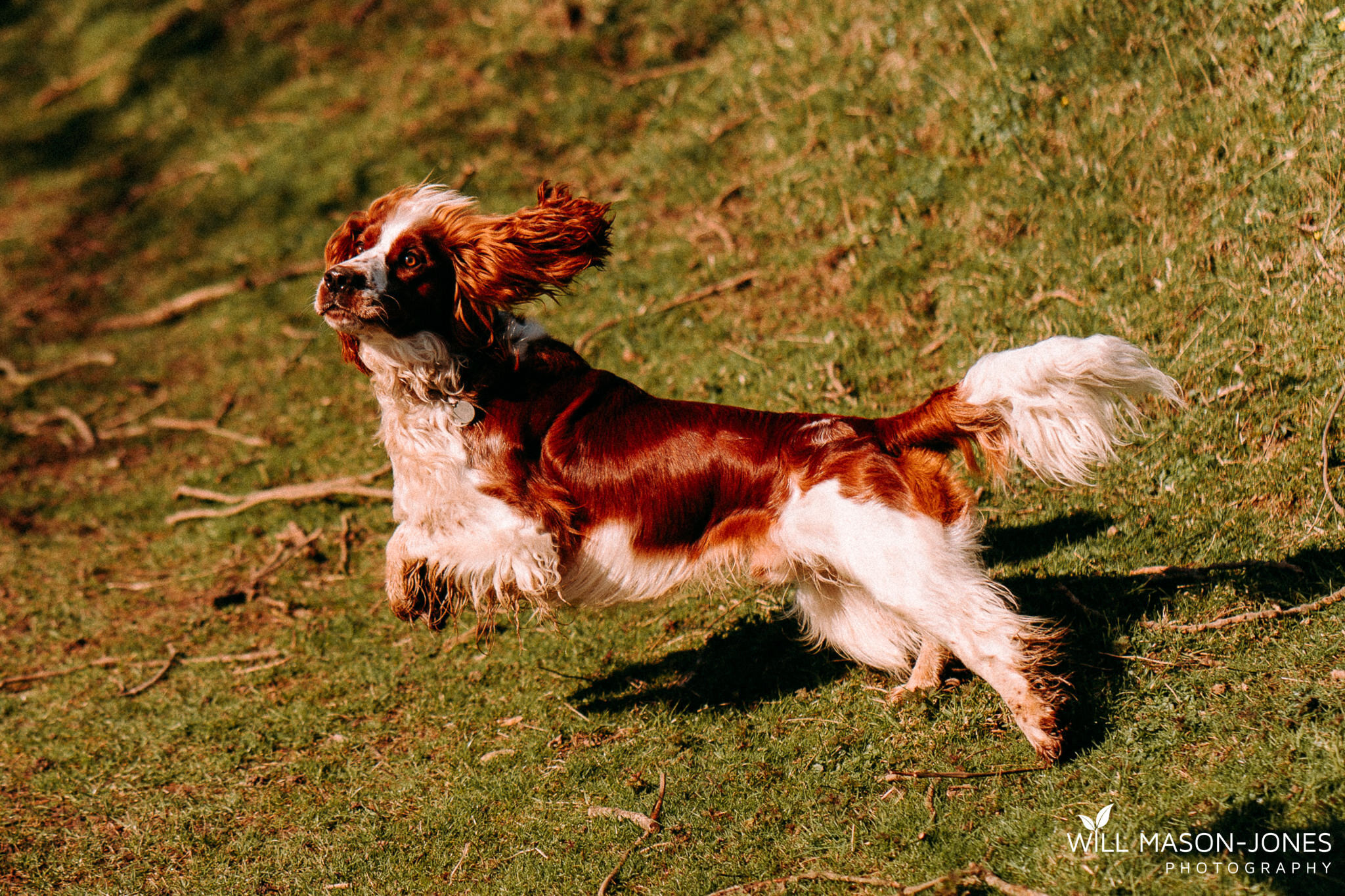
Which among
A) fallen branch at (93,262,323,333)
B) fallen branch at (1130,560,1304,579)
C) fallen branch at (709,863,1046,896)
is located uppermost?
fallen branch at (1130,560,1304,579)

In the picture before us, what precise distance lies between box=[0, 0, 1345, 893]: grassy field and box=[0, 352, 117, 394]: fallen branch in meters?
0.08

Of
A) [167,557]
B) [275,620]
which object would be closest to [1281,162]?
[275,620]

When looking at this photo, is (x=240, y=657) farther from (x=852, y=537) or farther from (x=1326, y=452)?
(x=1326, y=452)

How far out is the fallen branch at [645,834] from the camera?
3.67 meters

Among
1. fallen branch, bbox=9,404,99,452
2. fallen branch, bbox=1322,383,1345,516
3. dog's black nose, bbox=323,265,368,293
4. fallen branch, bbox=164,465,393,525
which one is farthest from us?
fallen branch, bbox=9,404,99,452

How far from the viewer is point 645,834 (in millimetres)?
3900

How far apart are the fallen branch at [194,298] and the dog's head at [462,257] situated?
5691mm

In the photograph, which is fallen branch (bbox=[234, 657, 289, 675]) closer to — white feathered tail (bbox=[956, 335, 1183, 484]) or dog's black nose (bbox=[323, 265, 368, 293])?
dog's black nose (bbox=[323, 265, 368, 293])

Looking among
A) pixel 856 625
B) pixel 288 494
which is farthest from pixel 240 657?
pixel 856 625

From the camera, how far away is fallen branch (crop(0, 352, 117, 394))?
31.5ft

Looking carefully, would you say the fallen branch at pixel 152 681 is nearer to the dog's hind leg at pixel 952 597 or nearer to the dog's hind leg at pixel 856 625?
the dog's hind leg at pixel 856 625

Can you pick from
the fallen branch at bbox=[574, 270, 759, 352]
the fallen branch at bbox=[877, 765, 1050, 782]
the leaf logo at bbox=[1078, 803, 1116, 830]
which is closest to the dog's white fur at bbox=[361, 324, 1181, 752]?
the fallen branch at bbox=[877, 765, 1050, 782]

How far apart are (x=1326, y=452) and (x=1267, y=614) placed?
3.53 ft

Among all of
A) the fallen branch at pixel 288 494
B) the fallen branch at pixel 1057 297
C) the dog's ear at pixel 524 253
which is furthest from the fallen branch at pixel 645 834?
the fallen branch at pixel 1057 297
